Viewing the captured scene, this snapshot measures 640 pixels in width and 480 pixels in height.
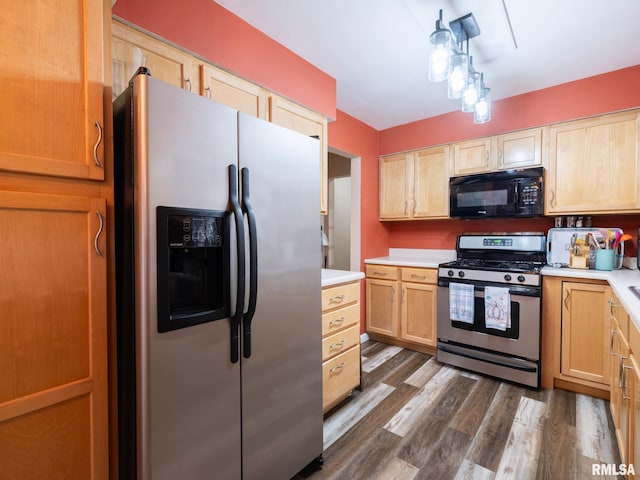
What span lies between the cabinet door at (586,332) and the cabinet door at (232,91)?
2.64 metres

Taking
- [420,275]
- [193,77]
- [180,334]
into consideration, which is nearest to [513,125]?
[420,275]

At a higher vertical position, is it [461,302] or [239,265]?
[239,265]

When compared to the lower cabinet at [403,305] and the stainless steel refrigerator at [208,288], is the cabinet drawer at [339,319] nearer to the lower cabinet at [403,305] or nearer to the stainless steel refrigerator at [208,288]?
the stainless steel refrigerator at [208,288]

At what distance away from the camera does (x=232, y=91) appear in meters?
1.81

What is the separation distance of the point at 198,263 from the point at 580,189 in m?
3.06

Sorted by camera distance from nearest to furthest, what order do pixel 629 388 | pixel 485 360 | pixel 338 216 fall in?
pixel 629 388
pixel 485 360
pixel 338 216

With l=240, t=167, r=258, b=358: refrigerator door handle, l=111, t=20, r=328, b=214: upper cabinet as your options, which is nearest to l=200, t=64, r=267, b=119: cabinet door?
l=111, t=20, r=328, b=214: upper cabinet

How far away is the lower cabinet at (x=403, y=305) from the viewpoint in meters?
3.07

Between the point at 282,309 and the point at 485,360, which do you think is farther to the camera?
the point at 485,360

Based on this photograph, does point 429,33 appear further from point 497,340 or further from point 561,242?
point 497,340

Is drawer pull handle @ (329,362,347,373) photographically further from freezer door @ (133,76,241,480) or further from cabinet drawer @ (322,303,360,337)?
freezer door @ (133,76,241,480)

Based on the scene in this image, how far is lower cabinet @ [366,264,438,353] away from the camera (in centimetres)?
307

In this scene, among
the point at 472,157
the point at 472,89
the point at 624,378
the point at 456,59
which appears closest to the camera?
the point at 624,378

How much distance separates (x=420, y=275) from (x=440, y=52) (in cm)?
206
